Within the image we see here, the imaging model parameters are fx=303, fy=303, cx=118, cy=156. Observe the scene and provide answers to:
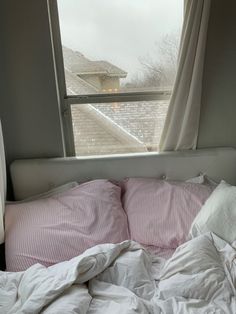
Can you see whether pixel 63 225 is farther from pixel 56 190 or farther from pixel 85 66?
pixel 85 66

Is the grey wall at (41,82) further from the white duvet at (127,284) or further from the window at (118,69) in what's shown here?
the white duvet at (127,284)

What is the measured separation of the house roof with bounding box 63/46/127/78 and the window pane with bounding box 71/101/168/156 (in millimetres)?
202

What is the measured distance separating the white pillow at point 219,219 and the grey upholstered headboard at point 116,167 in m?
0.36

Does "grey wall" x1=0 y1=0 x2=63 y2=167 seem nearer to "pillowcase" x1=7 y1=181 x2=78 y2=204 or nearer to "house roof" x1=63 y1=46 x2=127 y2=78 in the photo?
"house roof" x1=63 y1=46 x2=127 y2=78

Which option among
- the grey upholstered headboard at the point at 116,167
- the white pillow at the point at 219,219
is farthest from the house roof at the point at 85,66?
the white pillow at the point at 219,219

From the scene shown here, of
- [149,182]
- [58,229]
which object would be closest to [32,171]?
[58,229]

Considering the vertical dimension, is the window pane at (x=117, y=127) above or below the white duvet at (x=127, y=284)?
above

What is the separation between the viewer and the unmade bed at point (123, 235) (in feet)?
3.95

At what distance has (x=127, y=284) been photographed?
129cm

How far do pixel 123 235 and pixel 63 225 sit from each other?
0.32 meters

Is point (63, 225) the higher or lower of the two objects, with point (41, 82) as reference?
lower

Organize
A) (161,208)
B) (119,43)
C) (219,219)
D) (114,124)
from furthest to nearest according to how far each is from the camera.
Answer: (114,124)
(119,43)
(161,208)
(219,219)

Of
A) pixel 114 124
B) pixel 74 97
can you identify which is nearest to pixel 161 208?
pixel 114 124

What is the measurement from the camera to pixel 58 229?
1.56 metres
